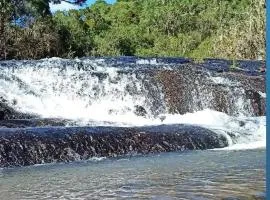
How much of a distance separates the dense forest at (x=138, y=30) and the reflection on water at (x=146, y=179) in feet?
46.1

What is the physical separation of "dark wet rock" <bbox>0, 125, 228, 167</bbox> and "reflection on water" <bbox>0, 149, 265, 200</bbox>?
46cm

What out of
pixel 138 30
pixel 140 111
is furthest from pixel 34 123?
pixel 138 30

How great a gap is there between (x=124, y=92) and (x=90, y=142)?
22.1 feet

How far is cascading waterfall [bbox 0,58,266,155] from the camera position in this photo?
45.4 ft

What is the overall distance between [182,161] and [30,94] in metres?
8.62

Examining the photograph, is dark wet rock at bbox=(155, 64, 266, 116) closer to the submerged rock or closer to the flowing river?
the flowing river

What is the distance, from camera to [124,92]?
47.5ft

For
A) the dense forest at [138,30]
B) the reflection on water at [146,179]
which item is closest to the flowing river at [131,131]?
the reflection on water at [146,179]

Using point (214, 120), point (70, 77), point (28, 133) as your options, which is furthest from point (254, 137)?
point (70, 77)

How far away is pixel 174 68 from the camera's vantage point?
1490cm

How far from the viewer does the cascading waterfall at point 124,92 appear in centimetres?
1385

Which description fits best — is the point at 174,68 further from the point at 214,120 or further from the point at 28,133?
the point at 28,133

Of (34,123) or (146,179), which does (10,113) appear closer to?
(34,123)

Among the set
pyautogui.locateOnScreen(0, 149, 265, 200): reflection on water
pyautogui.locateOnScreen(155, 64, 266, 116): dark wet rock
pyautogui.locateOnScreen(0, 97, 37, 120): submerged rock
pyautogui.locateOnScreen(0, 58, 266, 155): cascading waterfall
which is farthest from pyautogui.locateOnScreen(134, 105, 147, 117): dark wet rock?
pyautogui.locateOnScreen(0, 149, 265, 200): reflection on water
